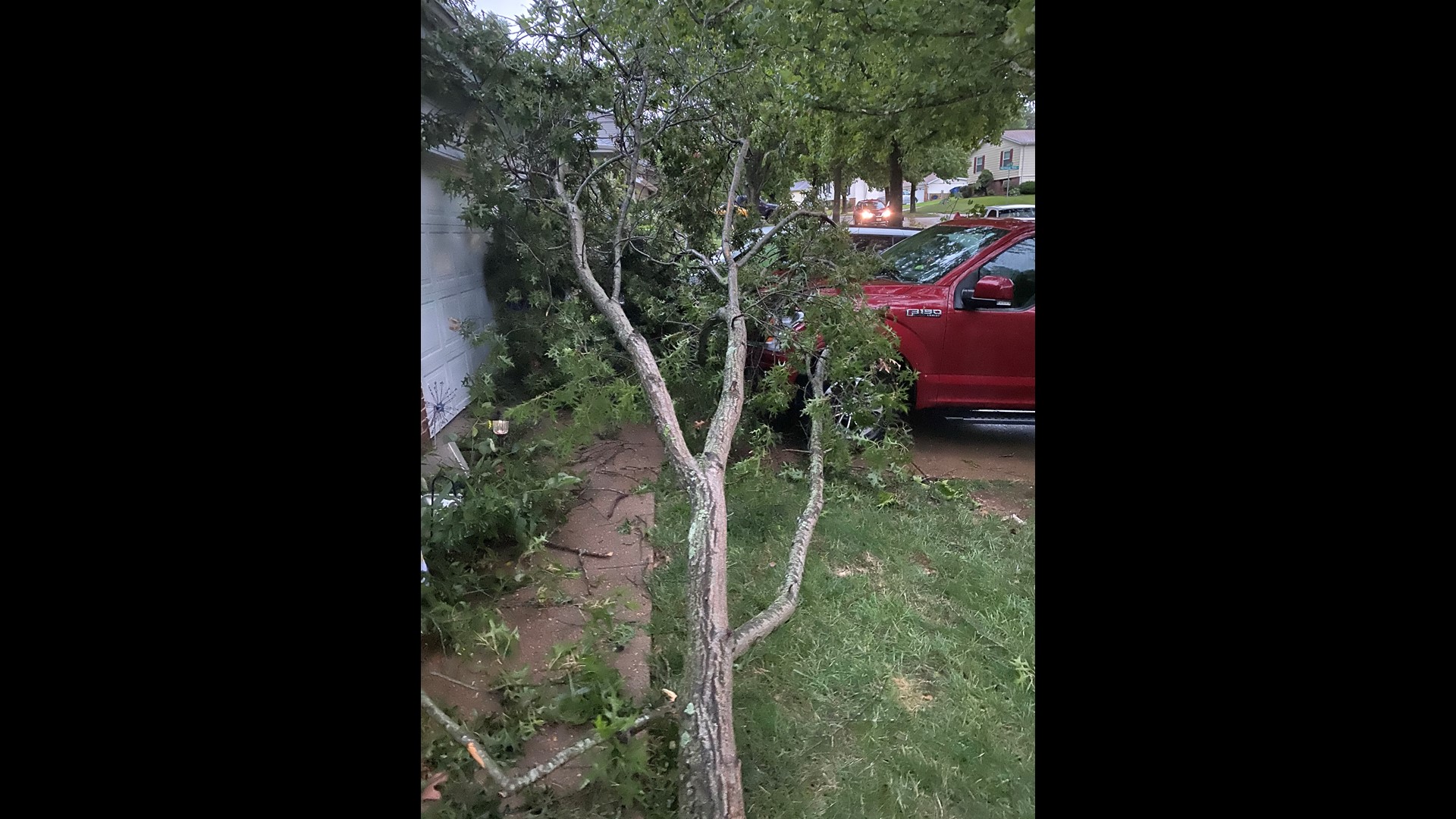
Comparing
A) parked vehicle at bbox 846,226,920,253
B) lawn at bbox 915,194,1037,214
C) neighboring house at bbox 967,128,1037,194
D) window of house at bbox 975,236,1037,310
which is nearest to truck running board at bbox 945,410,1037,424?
window of house at bbox 975,236,1037,310

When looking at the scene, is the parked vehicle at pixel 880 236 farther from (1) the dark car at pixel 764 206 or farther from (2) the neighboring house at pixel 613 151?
(2) the neighboring house at pixel 613 151

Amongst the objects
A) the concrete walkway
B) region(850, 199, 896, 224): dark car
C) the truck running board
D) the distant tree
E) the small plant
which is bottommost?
the small plant

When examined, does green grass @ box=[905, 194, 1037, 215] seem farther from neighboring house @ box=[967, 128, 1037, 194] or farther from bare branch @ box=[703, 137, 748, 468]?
bare branch @ box=[703, 137, 748, 468]

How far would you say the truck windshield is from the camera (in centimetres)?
500

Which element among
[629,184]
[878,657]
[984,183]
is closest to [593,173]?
[629,184]

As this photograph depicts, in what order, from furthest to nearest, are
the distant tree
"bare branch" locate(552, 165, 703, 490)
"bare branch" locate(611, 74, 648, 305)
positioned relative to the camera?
"bare branch" locate(611, 74, 648, 305) < the distant tree < "bare branch" locate(552, 165, 703, 490)

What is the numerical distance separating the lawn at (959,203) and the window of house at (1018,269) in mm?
390

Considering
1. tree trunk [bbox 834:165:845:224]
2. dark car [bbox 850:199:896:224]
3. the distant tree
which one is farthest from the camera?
dark car [bbox 850:199:896:224]

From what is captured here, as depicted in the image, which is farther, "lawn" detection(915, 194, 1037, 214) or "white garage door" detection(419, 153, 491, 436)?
"white garage door" detection(419, 153, 491, 436)

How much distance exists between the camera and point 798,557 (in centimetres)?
329

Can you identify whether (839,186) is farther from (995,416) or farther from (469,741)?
(469,741)

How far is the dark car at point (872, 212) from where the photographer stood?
22.5 feet
